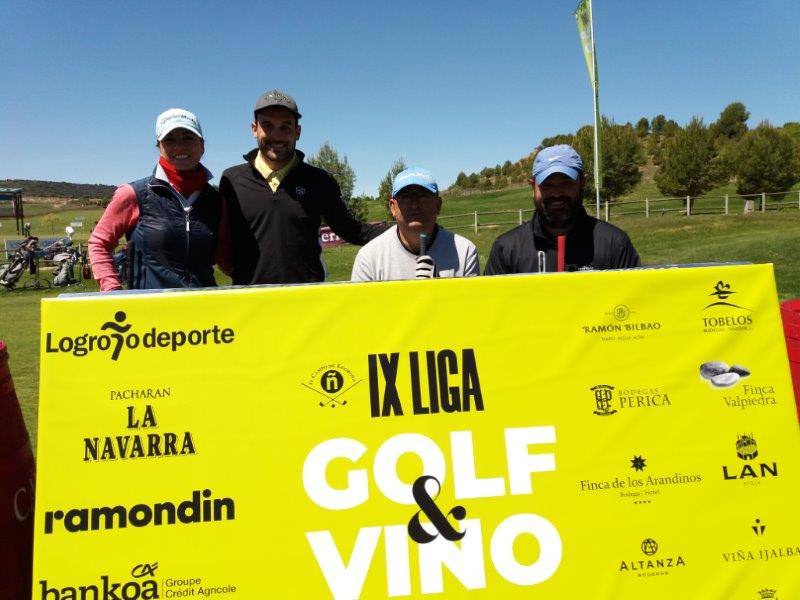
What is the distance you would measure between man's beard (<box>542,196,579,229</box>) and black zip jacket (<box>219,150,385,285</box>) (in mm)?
1424

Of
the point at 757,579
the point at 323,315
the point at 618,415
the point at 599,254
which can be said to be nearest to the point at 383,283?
the point at 323,315

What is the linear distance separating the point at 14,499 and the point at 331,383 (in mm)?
1370

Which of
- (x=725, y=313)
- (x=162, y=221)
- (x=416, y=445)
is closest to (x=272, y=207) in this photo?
(x=162, y=221)

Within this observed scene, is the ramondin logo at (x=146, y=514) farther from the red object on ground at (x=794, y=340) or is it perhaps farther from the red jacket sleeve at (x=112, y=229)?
the red object on ground at (x=794, y=340)

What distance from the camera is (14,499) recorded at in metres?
2.41

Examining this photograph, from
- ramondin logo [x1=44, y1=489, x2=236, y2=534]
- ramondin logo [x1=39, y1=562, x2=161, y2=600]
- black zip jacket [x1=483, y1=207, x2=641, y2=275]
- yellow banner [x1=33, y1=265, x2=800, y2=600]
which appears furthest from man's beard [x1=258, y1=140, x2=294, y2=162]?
ramondin logo [x1=39, y1=562, x2=161, y2=600]

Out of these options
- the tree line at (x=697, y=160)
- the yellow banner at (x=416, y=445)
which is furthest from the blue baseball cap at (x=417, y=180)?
the tree line at (x=697, y=160)

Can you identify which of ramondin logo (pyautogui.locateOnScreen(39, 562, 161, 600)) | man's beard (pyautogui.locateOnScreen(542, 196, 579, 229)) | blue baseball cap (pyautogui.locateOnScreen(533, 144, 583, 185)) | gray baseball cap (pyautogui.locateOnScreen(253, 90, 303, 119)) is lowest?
ramondin logo (pyautogui.locateOnScreen(39, 562, 161, 600))

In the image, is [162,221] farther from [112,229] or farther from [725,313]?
[725,313]

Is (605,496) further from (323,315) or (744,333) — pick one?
(323,315)

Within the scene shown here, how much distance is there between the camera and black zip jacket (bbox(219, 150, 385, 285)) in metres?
3.61

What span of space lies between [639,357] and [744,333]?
18.6 inches

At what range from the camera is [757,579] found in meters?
2.33

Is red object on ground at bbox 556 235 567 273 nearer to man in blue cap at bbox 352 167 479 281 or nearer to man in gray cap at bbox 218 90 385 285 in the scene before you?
man in blue cap at bbox 352 167 479 281
